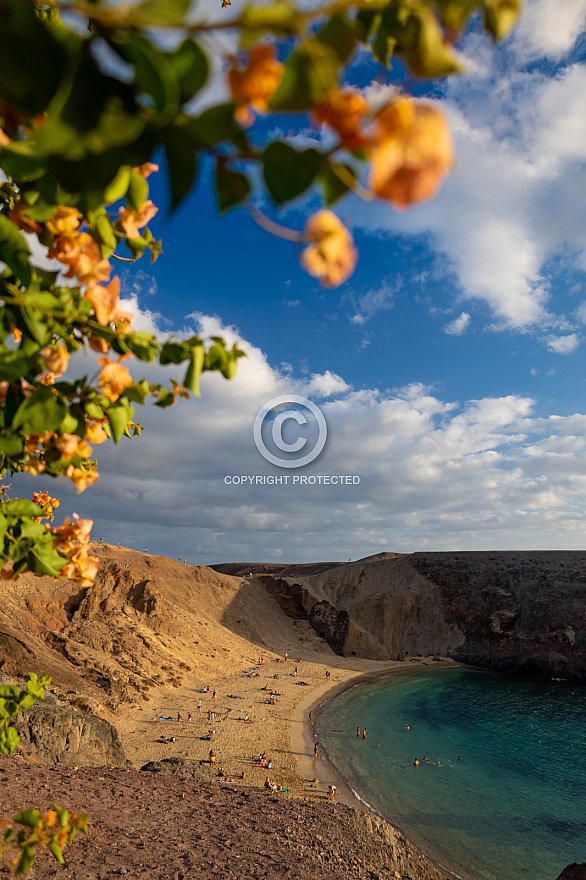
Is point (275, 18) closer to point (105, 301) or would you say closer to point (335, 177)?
point (335, 177)

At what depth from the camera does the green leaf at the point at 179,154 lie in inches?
37.4

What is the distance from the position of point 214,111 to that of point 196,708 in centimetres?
3398

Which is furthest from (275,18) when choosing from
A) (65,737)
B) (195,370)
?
(65,737)

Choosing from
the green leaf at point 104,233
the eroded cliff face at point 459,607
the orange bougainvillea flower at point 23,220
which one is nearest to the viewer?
the orange bougainvillea flower at point 23,220

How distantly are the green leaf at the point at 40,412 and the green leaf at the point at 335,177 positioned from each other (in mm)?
1256

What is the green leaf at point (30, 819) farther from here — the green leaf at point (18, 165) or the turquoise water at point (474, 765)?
the turquoise water at point (474, 765)

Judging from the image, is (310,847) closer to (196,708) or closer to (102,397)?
(102,397)

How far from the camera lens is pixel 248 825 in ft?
41.7

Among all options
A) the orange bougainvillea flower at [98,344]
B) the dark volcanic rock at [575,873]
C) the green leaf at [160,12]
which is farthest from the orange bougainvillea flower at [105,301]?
the dark volcanic rock at [575,873]

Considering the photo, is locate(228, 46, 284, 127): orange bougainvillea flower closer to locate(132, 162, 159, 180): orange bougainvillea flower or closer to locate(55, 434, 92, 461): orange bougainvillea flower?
locate(132, 162, 159, 180): orange bougainvillea flower

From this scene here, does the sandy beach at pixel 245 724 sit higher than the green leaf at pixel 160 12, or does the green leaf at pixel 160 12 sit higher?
the green leaf at pixel 160 12

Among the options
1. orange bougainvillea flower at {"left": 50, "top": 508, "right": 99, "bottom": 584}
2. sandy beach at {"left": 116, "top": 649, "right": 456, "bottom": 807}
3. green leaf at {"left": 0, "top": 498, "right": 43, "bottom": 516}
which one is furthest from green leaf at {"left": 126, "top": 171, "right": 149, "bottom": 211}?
sandy beach at {"left": 116, "top": 649, "right": 456, "bottom": 807}

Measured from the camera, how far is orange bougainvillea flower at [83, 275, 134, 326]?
1779 mm

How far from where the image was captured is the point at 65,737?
16.2 meters
